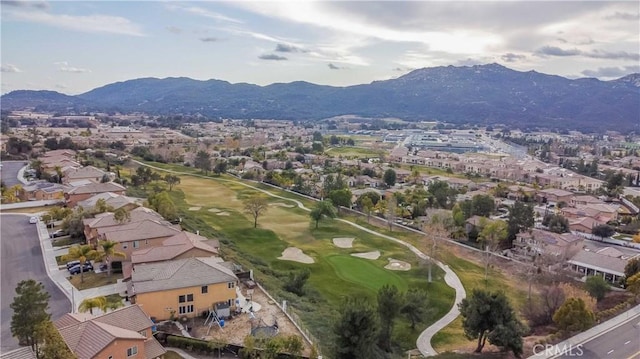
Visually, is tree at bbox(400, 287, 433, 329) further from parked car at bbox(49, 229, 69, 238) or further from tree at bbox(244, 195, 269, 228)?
parked car at bbox(49, 229, 69, 238)

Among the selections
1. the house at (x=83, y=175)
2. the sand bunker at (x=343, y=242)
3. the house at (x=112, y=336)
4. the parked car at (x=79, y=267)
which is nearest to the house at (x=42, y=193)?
the house at (x=83, y=175)

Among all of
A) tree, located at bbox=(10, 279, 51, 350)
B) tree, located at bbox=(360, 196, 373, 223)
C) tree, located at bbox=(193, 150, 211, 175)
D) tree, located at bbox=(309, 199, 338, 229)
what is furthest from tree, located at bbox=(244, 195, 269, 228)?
tree, located at bbox=(193, 150, 211, 175)

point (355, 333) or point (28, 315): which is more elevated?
point (28, 315)

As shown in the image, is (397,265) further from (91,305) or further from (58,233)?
(58,233)

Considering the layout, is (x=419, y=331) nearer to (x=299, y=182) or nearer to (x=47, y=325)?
(x=47, y=325)

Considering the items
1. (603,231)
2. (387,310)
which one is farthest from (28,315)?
(603,231)
